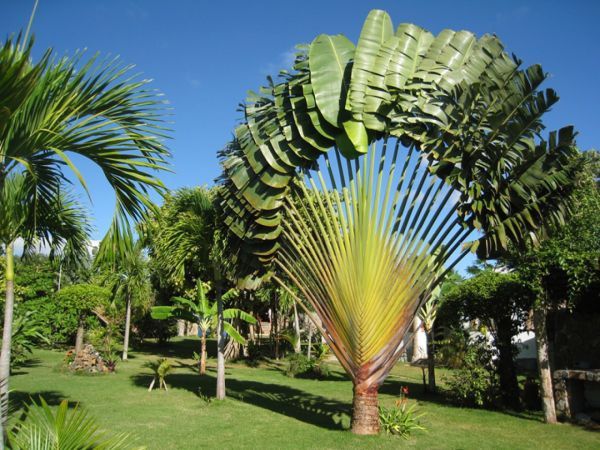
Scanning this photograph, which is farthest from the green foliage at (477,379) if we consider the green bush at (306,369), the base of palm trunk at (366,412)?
the green bush at (306,369)

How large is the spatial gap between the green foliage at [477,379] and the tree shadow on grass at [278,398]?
3.19 metres

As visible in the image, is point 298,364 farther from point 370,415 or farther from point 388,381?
point 370,415

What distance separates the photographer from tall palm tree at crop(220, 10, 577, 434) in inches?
332

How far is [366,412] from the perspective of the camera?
9.01 metres

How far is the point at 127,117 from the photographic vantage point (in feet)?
15.0

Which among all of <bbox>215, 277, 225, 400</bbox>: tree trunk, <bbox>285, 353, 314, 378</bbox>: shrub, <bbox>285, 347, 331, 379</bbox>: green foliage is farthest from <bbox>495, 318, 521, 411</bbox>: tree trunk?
<bbox>285, 353, 314, 378</bbox>: shrub

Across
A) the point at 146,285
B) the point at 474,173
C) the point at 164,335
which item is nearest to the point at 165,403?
the point at 474,173

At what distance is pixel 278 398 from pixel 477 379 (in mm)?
5736

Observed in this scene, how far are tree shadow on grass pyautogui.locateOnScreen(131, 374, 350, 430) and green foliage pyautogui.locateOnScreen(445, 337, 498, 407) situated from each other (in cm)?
319

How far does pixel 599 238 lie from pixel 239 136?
335 inches

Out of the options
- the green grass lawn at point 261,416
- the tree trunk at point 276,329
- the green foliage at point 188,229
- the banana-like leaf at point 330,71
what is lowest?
the green grass lawn at point 261,416

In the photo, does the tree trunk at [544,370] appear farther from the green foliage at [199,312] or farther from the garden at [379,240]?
the green foliage at [199,312]

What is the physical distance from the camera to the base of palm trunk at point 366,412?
8984 mm

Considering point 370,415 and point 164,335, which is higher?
point 164,335
